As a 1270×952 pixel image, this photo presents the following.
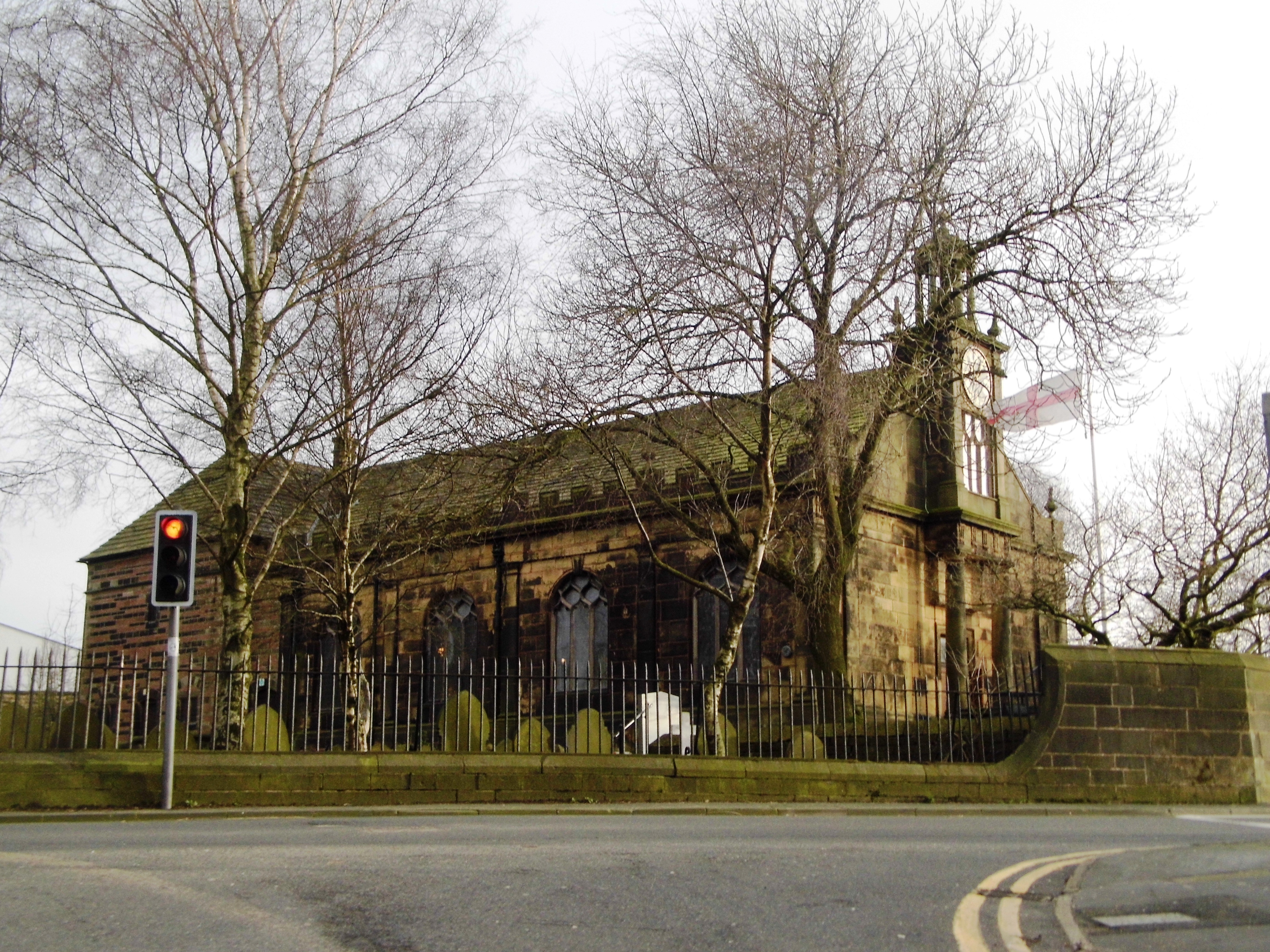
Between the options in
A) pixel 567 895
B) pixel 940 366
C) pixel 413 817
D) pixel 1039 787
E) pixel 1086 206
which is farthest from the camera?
pixel 940 366

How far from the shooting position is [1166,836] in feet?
36.5

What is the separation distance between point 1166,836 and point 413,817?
6.76 metres

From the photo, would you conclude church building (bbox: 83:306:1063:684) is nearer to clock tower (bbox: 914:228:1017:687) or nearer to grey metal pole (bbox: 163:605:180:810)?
clock tower (bbox: 914:228:1017:687)

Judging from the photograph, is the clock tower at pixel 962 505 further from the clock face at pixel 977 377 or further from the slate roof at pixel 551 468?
the slate roof at pixel 551 468

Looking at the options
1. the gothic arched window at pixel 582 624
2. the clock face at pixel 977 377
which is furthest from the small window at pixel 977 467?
the gothic arched window at pixel 582 624

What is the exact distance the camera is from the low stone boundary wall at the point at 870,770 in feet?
43.3

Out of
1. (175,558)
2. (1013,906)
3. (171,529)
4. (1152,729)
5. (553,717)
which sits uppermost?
(171,529)

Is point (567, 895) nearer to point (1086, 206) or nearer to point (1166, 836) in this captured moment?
point (1166, 836)

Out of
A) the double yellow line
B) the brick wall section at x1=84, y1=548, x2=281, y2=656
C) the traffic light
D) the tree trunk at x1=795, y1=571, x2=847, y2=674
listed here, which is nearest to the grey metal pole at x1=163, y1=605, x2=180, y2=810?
the traffic light

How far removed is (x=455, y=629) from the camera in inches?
1237

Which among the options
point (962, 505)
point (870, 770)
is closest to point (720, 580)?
point (962, 505)

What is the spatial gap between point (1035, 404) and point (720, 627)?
8.47m

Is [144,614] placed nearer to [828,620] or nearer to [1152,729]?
[828,620]

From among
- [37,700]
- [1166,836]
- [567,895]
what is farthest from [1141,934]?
[37,700]
